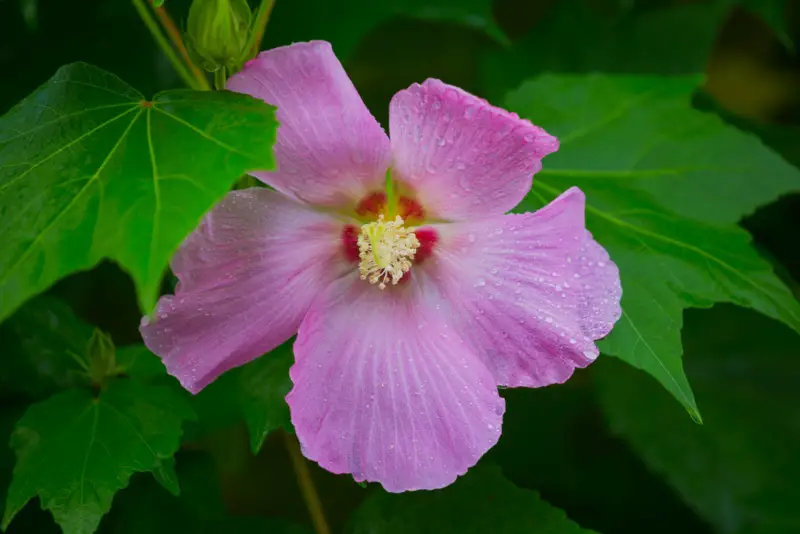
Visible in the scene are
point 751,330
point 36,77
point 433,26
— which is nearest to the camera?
point 36,77

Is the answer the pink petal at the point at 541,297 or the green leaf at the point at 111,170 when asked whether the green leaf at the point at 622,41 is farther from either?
the green leaf at the point at 111,170

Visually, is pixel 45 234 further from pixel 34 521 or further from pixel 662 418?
pixel 662 418

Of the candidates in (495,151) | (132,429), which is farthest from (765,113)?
(132,429)

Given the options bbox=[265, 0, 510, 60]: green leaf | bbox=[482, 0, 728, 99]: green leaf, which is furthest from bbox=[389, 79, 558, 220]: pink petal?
bbox=[482, 0, 728, 99]: green leaf

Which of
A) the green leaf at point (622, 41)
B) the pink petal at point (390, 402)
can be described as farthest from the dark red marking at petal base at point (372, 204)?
the green leaf at point (622, 41)

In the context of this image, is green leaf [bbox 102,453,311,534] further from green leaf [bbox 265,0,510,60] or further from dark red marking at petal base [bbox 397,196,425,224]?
green leaf [bbox 265,0,510,60]
